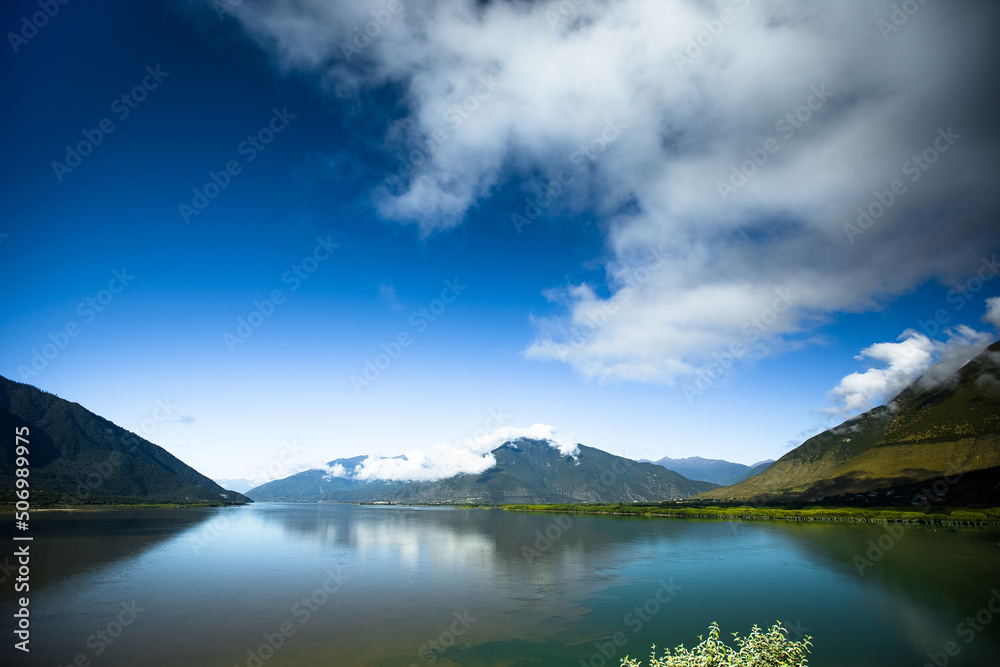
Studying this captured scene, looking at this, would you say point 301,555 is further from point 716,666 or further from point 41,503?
point 41,503

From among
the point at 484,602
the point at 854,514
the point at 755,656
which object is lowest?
the point at 854,514

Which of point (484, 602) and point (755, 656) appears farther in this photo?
point (484, 602)

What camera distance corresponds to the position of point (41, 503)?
153 meters

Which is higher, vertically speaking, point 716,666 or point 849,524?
point 716,666

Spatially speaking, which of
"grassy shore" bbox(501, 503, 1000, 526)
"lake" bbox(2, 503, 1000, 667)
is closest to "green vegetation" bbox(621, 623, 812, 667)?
"lake" bbox(2, 503, 1000, 667)

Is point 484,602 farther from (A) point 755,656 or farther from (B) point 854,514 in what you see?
(B) point 854,514

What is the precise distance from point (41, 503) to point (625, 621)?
692 feet

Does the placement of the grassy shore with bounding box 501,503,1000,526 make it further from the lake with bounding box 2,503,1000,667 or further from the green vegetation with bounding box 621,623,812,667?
the green vegetation with bounding box 621,623,812,667

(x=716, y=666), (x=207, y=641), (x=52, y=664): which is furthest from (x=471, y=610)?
(x=716, y=666)

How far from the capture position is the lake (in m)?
28.7

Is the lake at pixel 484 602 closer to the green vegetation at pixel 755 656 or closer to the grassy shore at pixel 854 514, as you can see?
the green vegetation at pixel 755 656

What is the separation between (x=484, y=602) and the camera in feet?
137

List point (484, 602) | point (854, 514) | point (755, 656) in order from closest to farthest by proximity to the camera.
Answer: point (755, 656) → point (484, 602) → point (854, 514)

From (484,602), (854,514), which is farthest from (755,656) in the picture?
(854,514)
